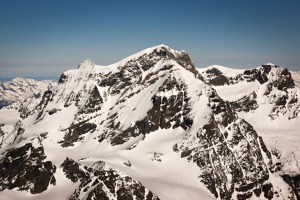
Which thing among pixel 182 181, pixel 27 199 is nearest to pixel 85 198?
pixel 27 199

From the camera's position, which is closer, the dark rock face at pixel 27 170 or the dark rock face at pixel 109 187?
the dark rock face at pixel 109 187

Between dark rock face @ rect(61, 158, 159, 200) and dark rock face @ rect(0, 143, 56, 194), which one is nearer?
dark rock face @ rect(61, 158, 159, 200)

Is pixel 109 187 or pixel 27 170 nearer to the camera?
pixel 109 187

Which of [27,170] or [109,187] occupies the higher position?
[109,187]
